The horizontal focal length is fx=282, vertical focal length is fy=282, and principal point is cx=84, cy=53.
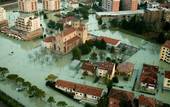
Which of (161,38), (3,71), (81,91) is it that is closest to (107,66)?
(81,91)

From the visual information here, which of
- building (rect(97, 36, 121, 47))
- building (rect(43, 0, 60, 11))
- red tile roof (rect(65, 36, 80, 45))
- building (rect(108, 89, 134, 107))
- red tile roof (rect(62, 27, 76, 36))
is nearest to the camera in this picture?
building (rect(108, 89, 134, 107))

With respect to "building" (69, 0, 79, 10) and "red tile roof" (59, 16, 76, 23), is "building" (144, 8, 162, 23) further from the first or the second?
"building" (69, 0, 79, 10)

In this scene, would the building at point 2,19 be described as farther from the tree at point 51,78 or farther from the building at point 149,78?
the building at point 149,78

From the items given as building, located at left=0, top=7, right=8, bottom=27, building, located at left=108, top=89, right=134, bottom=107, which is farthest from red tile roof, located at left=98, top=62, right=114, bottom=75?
building, located at left=0, top=7, right=8, bottom=27

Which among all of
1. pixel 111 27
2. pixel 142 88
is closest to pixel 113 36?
pixel 111 27

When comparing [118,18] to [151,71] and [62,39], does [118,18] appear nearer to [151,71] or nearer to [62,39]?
[62,39]

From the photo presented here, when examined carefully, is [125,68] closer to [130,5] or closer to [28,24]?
[28,24]
